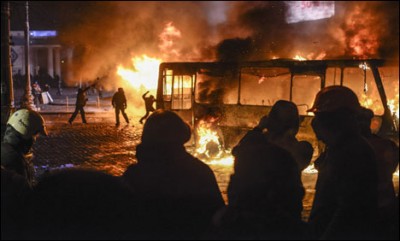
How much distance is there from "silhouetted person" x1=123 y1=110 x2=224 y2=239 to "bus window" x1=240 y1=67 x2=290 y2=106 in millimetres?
8461

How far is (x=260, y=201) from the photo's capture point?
2.48 metres

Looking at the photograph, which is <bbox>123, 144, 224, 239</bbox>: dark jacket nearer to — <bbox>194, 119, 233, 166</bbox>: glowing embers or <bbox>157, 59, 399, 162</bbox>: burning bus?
<bbox>157, 59, 399, 162</bbox>: burning bus

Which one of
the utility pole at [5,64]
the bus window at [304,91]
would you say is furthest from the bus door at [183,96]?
the utility pole at [5,64]

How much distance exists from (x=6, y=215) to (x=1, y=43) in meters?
4.63

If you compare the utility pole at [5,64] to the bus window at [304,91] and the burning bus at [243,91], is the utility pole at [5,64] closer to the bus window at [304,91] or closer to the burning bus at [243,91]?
the burning bus at [243,91]

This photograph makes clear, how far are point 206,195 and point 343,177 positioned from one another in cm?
85

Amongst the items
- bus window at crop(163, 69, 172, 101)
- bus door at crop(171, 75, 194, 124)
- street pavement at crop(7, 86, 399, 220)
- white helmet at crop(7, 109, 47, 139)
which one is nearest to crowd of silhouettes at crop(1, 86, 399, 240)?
white helmet at crop(7, 109, 47, 139)

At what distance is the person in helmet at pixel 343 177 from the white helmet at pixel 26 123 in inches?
93.1

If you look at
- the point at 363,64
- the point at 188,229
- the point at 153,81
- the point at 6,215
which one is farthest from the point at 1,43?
the point at 153,81

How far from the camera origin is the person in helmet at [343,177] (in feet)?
9.34

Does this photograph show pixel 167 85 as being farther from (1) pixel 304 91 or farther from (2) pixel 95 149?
(1) pixel 304 91

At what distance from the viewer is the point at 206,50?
91.6ft

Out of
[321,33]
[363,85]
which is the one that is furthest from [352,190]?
[321,33]

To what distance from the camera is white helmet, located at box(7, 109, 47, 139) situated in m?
3.93
